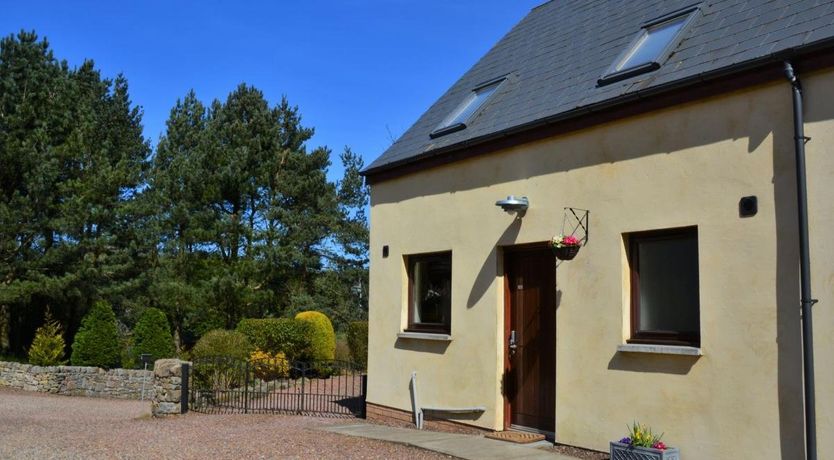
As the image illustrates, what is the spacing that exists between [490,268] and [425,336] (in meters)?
1.75

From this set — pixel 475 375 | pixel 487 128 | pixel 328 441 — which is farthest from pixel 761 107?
pixel 328 441

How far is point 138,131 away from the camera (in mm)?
35781

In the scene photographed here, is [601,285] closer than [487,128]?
Yes

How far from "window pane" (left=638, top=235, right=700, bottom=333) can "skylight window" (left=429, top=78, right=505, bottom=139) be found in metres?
4.06

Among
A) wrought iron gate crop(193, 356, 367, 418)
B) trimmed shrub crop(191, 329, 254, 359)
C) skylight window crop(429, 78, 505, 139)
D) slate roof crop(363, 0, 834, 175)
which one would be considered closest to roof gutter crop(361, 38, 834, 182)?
slate roof crop(363, 0, 834, 175)

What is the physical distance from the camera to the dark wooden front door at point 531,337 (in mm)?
9312

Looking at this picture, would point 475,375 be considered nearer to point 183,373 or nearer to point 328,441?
point 328,441

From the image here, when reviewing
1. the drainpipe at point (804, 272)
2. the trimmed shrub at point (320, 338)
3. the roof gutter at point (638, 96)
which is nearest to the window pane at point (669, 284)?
the drainpipe at point (804, 272)

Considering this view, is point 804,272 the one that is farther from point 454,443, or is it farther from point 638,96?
point 454,443

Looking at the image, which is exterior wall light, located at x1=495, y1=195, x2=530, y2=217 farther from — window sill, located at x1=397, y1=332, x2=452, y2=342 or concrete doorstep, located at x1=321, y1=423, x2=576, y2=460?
concrete doorstep, located at x1=321, y1=423, x2=576, y2=460

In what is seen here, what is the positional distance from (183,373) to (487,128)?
7.22 metres

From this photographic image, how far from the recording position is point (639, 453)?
7.20m

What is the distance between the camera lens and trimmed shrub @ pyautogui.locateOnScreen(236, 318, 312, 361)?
68.2 feet

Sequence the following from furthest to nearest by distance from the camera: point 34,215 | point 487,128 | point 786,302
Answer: point 34,215, point 487,128, point 786,302
